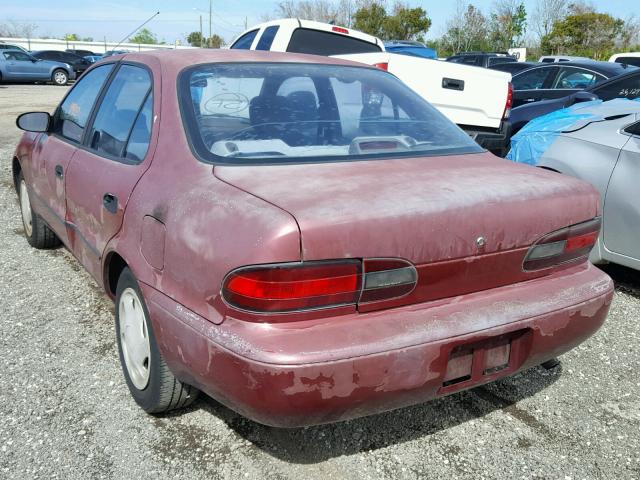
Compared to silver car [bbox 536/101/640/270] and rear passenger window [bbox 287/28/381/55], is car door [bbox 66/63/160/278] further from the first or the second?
rear passenger window [bbox 287/28/381/55]

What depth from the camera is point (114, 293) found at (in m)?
3.09

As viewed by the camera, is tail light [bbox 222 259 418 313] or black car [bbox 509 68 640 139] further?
black car [bbox 509 68 640 139]

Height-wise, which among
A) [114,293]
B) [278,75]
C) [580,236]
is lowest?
[114,293]

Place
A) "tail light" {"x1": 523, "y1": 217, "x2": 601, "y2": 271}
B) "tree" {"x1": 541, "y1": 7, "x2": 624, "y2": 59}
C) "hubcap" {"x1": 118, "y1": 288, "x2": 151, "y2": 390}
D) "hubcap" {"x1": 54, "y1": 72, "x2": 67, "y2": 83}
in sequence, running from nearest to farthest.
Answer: "tail light" {"x1": 523, "y1": 217, "x2": 601, "y2": 271} → "hubcap" {"x1": 118, "y1": 288, "x2": 151, "y2": 390} → "hubcap" {"x1": 54, "y1": 72, "x2": 67, "y2": 83} → "tree" {"x1": 541, "y1": 7, "x2": 624, "y2": 59}

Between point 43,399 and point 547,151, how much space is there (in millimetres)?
3896

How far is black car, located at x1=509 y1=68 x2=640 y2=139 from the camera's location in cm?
698

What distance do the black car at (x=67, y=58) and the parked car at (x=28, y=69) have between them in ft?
11.1

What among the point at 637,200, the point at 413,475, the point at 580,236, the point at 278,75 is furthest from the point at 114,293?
the point at 637,200

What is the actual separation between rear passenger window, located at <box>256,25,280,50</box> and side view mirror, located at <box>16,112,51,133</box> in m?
3.86

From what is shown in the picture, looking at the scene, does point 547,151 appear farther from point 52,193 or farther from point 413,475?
point 52,193

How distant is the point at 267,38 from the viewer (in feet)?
24.6

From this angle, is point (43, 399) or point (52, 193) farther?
point (52, 193)

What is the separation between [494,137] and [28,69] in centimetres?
2450

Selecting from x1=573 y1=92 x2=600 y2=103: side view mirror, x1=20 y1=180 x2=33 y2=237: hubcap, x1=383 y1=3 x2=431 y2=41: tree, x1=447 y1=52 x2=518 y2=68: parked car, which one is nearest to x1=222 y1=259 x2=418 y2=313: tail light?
x1=20 y1=180 x2=33 y2=237: hubcap
